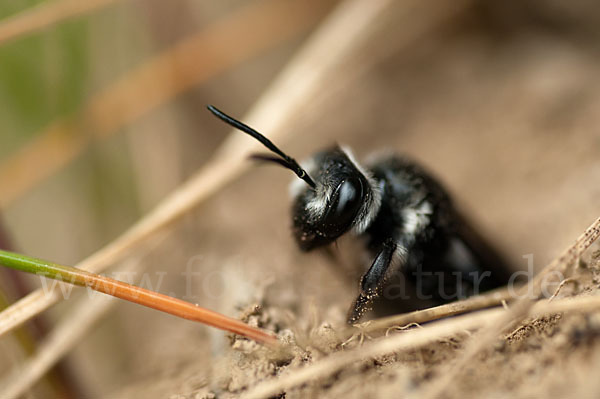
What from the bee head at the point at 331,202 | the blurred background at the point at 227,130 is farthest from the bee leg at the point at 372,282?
the blurred background at the point at 227,130

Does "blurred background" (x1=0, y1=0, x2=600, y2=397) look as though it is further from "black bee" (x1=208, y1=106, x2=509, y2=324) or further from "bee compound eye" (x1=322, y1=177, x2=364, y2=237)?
"bee compound eye" (x1=322, y1=177, x2=364, y2=237)

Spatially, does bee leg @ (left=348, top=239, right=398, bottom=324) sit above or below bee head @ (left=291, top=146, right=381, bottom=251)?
below

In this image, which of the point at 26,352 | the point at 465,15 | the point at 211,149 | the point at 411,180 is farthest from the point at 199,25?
the point at 26,352

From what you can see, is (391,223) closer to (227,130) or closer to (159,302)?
(159,302)

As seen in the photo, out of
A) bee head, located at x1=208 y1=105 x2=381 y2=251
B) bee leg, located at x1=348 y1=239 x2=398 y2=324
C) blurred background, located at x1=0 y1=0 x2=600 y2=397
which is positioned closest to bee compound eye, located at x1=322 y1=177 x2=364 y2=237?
bee head, located at x1=208 y1=105 x2=381 y2=251

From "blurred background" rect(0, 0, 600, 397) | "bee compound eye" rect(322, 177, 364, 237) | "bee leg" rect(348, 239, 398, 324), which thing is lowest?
"bee leg" rect(348, 239, 398, 324)

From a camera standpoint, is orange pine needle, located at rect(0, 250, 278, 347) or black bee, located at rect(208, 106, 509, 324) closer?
orange pine needle, located at rect(0, 250, 278, 347)
